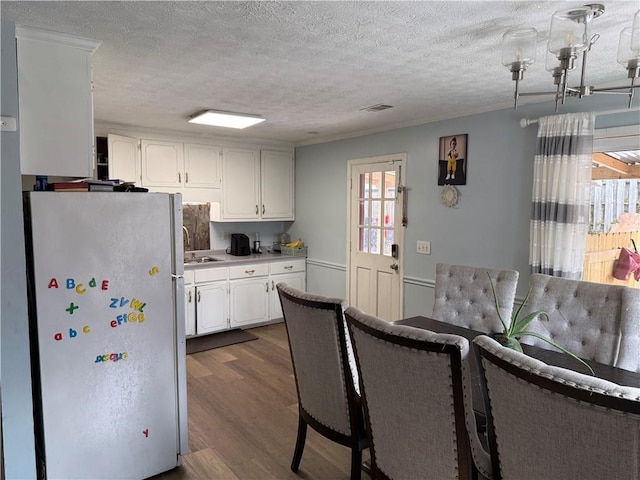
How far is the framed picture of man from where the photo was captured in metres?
3.62

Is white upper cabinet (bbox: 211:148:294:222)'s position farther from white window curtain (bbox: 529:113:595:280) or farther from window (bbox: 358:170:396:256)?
white window curtain (bbox: 529:113:595:280)

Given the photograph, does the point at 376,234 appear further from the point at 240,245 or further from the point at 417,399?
the point at 417,399

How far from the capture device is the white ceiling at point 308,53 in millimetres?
1685

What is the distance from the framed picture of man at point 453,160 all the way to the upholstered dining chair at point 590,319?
4.60 ft

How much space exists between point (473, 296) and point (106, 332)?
2174 millimetres

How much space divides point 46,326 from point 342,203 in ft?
11.1

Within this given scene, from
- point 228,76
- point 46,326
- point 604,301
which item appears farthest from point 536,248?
point 46,326

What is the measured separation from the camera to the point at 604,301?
7.17ft

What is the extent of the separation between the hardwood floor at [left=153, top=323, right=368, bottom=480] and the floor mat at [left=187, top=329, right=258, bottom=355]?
199mm

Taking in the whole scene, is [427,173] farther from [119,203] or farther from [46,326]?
[46,326]

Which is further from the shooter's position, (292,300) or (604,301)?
(604,301)

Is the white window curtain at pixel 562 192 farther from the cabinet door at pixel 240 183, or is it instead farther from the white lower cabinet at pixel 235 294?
the cabinet door at pixel 240 183

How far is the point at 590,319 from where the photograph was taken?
7.27ft

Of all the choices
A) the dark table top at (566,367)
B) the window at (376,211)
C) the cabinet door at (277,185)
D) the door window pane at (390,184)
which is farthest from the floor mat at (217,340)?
the dark table top at (566,367)
